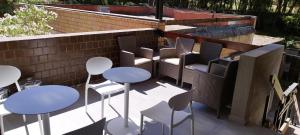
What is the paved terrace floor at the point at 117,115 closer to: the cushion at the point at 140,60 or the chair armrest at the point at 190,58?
the cushion at the point at 140,60

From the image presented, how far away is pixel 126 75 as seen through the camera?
9.45 ft

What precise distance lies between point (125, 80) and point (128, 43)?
232cm

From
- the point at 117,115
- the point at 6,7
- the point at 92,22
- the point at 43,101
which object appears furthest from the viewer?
the point at 6,7

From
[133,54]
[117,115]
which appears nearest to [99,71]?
[117,115]

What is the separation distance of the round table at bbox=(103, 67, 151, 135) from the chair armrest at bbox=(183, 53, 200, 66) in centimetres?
153

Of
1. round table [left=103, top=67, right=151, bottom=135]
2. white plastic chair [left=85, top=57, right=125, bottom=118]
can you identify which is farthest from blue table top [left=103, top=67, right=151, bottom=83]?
white plastic chair [left=85, top=57, right=125, bottom=118]

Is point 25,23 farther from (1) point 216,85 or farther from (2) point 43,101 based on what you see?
(1) point 216,85

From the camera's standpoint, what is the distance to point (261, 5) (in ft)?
58.9

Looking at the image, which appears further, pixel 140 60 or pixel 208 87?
pixel 140 60

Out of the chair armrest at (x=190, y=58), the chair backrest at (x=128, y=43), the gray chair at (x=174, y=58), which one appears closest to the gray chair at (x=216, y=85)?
the chair armrest at (x=190, y=58)

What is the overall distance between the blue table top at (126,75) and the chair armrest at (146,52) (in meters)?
1.76

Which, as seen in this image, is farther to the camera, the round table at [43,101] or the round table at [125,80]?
the round table at [125,80]

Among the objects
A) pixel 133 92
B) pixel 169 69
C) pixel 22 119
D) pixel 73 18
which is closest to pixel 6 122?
pixel 22 119

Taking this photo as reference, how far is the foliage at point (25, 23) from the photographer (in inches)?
196
